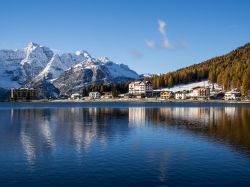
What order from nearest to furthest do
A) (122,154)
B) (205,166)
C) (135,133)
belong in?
(205,166) < (122,154) < (135,133)

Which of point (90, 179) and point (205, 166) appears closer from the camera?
Result: point (90, 179)

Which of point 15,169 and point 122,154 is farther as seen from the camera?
point 122,154

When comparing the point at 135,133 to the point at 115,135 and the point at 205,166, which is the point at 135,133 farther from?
the point at 205,166

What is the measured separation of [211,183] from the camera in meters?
34.8

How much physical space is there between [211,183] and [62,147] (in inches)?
1027

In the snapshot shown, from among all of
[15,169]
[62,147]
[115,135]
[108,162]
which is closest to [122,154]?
[108,162]

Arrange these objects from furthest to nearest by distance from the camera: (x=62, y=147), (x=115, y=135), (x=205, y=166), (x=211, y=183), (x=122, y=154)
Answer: (x=115, y=135), (x=62, y=147), (x=122, y=154), (x=205, y=166), (x=211, y=183)

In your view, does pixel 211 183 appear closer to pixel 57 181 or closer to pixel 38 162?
pixel 57 181

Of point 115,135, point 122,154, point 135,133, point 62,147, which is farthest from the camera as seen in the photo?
point 135,133

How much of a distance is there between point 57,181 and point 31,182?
2.46m

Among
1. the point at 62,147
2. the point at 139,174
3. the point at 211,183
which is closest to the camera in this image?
the point at 211,183

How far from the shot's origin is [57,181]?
35625 millimetres

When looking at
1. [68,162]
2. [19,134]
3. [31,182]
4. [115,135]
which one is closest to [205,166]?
[68,162]

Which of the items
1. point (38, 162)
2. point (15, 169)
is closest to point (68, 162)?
point (38, 162)
